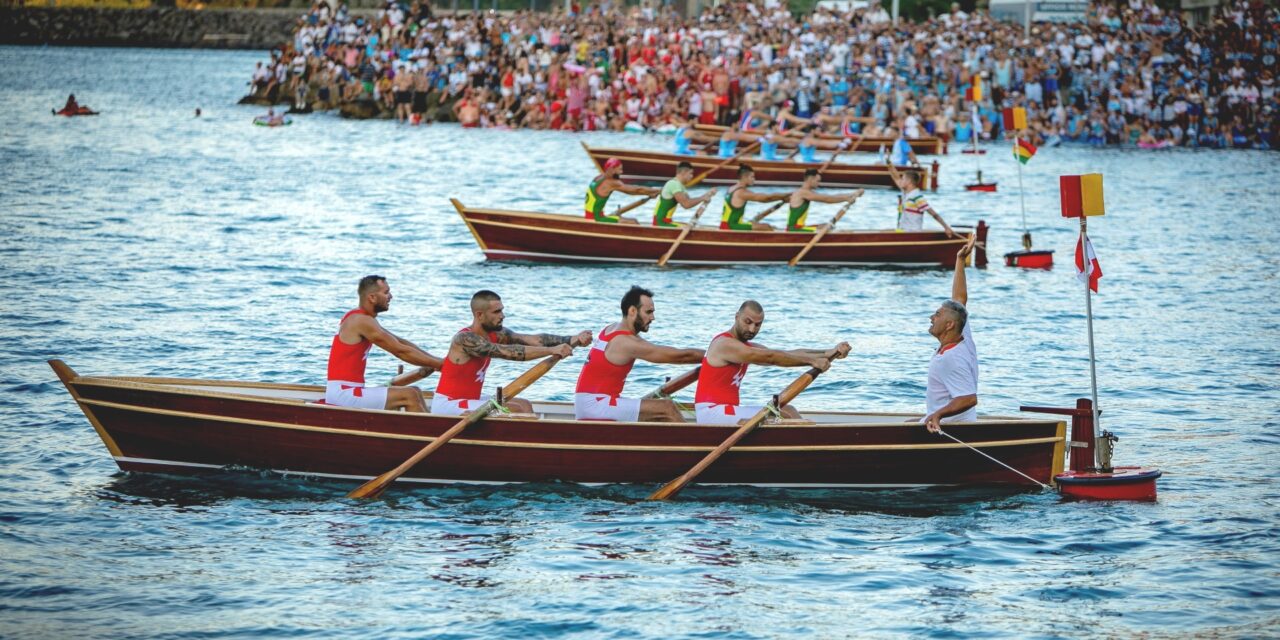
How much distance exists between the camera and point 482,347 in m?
14.1

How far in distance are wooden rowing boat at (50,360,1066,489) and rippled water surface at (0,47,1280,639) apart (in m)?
0.24

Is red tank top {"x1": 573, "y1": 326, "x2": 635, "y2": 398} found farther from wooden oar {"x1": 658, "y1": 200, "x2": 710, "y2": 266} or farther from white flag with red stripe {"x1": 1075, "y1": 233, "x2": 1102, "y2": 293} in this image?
wooden oar {"x1": 658, "y1": 200, "x2": 710, "y2": 266}

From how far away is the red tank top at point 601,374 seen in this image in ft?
46.8

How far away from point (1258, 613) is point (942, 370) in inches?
137

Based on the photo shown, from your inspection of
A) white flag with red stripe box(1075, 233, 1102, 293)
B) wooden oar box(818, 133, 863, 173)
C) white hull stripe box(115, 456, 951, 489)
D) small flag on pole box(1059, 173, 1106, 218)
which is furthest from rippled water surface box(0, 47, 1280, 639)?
small flag on pole box(1059, 173, 1106, 218)

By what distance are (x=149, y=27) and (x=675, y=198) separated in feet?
389

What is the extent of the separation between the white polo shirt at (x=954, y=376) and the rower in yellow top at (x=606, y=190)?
12520mm

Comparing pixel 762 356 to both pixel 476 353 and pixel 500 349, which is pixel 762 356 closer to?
pixel 500 349

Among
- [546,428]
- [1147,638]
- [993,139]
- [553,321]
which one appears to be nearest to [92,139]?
[993,139]

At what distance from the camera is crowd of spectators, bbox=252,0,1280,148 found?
50969 millimetres

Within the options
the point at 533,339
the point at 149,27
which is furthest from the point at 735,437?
the point at 149,27

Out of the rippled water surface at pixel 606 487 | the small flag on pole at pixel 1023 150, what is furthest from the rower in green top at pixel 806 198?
the small flag on pole at pixel 1023 150

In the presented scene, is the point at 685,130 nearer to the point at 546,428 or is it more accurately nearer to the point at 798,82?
the point at 798,82

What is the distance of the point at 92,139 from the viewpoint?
174 ft
